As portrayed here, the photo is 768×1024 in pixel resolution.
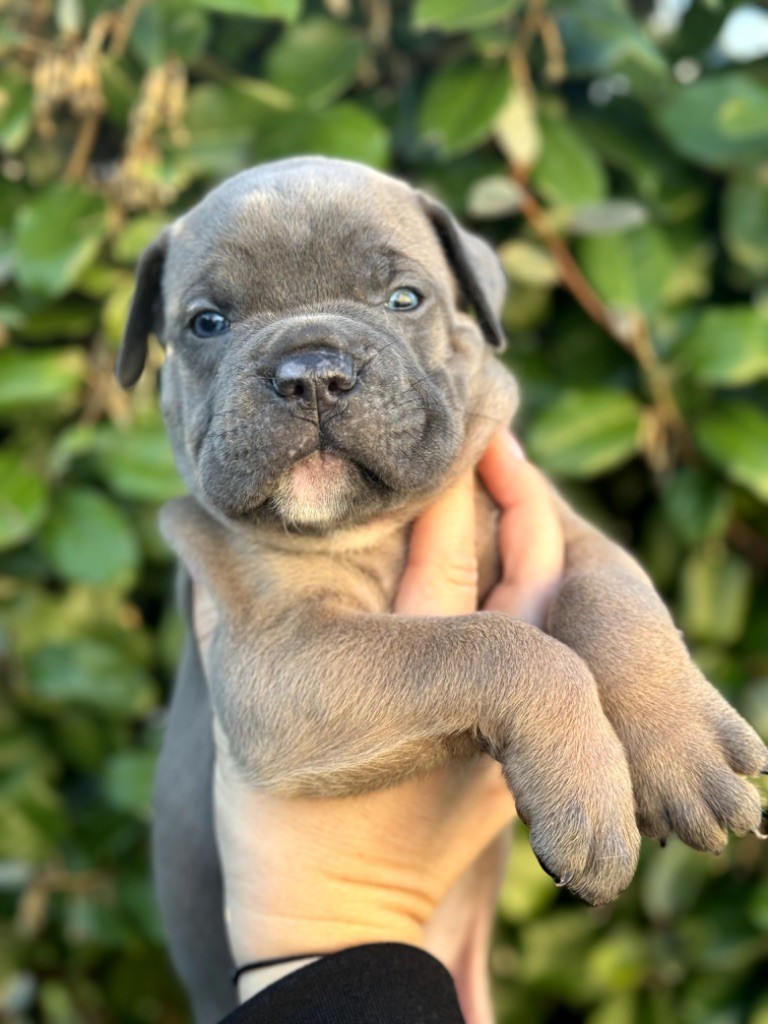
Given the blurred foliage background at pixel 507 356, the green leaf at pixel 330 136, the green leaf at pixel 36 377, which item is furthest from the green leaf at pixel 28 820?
the green leaf at pixel 330 136

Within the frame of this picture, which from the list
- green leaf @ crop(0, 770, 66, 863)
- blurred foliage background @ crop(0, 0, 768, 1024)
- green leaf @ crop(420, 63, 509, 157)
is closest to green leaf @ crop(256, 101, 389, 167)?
blurred foliage background @ crop(0, 0, 768, 1024)

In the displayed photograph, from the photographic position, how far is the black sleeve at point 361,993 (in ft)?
6.04

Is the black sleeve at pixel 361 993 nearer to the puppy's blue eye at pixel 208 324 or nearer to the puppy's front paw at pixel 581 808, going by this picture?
the puppy's front paw at pixel 581 808

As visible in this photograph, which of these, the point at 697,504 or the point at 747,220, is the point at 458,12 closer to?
the point at 747,220

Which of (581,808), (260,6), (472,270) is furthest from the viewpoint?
(260,6)

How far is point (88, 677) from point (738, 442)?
2.07m

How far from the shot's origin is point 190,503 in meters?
2.40

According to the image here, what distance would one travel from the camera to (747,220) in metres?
3.15

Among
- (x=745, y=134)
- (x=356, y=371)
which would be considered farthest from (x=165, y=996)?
(x=745, y=134)

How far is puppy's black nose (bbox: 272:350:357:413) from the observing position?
185 cm

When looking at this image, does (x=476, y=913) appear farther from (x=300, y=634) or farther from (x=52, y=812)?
(x=52, y=812)

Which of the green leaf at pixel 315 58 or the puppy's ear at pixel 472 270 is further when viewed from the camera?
the green leaf at pixel 315 58

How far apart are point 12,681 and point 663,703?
2.26 meters

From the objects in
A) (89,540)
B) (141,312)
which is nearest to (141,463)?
(89,540)
